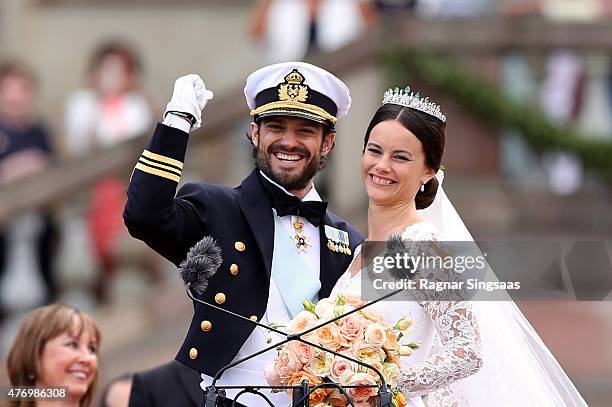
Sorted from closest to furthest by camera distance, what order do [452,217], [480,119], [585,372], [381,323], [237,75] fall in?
1. [381,323]
2. [452,217]
3. [585,372]
4. [480,119]
5. [237,75]

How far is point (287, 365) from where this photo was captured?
4.97 m

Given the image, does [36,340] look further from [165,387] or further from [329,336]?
[329,336]

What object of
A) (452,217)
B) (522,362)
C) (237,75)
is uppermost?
(237,75)

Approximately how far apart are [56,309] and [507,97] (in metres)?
4.83

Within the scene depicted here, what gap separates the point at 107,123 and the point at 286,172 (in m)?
5.49

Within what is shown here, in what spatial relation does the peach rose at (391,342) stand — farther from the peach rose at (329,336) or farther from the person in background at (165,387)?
the person in background at (165,387)

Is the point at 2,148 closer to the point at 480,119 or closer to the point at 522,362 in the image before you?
the point at 480,119

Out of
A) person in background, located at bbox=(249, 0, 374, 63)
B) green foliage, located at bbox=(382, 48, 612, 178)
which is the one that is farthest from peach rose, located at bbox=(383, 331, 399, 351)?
person in background, located at bbox=(249, 0, 374, 63)

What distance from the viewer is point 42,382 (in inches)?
260

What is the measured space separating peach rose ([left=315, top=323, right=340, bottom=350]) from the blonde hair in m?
1.93

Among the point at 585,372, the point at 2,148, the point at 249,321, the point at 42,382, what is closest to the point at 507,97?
the point at 585,372

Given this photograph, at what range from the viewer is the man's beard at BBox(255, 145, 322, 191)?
563 centimetres

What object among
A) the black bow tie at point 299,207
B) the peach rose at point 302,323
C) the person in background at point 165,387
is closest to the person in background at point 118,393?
the person in background at point 165,387

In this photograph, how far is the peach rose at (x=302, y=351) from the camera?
4949 millimetres
